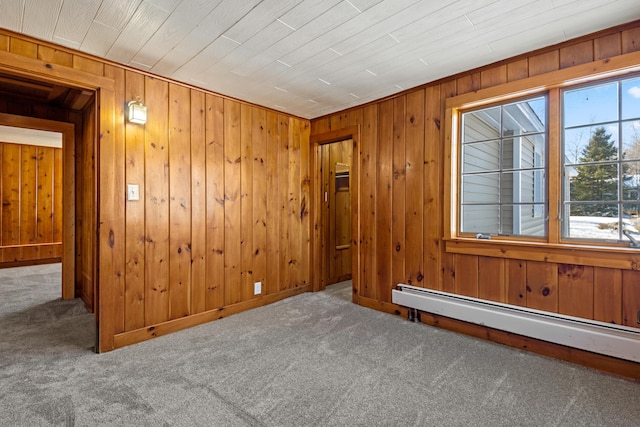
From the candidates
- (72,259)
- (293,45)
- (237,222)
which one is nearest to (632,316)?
(293,45)

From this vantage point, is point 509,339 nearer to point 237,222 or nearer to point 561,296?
point 561,296

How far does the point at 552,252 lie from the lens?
232 centimetres

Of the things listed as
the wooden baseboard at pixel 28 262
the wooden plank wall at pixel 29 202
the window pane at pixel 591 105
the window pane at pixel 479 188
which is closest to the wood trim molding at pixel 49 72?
the window pane at pixel 479 188

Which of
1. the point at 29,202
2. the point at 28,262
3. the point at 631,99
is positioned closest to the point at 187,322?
the point at 631,99

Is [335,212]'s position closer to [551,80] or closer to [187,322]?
[187,322]

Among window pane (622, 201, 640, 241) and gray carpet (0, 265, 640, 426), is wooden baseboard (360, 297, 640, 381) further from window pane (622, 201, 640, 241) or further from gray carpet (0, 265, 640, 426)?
window pane (622, 201, 640, 241)

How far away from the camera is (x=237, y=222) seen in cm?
339

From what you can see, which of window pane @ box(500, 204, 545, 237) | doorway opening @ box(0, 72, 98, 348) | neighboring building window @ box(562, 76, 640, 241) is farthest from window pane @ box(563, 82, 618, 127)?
doorway opening @ box(0, 72, 98, 348)

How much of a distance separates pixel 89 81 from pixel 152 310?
194 cm

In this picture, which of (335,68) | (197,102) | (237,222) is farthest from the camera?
(237,222)

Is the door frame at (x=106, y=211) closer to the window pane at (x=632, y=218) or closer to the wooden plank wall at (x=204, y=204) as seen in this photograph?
the wooden plank wall at (x=204, y=204)

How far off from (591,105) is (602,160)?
0.42 meters

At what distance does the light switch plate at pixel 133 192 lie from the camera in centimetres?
260

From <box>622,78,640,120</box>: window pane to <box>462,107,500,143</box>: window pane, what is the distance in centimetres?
84
